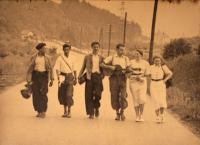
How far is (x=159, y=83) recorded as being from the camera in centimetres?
365

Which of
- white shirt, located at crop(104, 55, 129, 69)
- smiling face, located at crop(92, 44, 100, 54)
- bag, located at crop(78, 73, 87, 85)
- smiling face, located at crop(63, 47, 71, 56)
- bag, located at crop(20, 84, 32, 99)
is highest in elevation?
smiling face, located at crop(92, 44, 100, 54)

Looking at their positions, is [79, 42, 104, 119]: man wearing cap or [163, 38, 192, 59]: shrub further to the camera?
[163, 38, 192, 59]: shrub

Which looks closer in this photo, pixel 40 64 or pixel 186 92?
pixel 40 64

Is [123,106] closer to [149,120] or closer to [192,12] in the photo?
[149,120]

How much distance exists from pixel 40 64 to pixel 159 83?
1054 millimetres

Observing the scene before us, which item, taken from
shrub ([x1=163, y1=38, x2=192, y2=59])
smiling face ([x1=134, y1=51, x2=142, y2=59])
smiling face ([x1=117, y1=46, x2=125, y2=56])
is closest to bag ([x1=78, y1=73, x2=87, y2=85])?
smiling face ([x1=117, y1=46, x2=125, y2=56])

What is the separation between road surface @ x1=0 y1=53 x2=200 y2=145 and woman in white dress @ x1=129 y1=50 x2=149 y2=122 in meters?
0.05

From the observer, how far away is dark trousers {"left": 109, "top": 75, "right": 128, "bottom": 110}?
3.60 m

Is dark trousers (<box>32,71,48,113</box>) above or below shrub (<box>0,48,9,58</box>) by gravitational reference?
below

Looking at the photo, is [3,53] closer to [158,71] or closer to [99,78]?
[99,78]

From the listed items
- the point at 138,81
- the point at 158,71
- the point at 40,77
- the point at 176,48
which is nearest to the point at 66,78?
the point at 40,77

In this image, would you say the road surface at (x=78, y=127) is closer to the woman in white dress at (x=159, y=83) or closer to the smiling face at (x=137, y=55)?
the woman in white dress at (x=159, y=83)

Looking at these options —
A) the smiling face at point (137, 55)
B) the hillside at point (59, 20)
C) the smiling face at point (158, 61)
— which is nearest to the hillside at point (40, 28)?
the hillside at point (59, 20)

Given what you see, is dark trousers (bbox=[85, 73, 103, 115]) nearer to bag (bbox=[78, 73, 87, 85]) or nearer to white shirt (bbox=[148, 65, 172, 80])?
bag (bbox=[78, 73, 87, 85])
